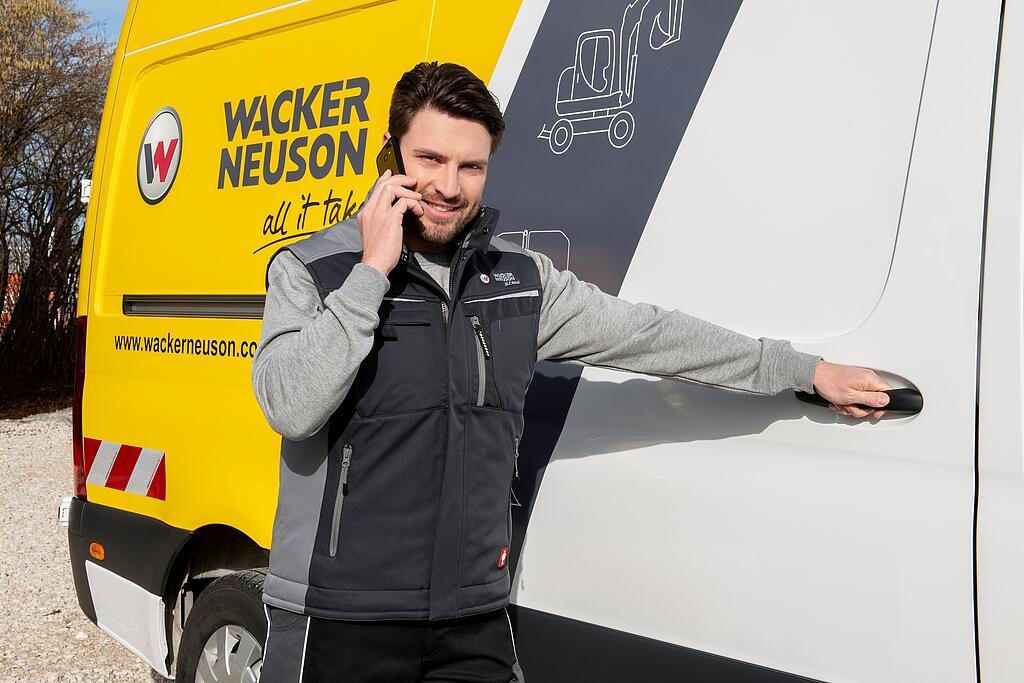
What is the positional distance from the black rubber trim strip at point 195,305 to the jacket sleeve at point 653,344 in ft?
3.58

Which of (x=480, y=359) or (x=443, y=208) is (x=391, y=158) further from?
(x=480, y=359)

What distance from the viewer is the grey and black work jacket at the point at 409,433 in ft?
5.56

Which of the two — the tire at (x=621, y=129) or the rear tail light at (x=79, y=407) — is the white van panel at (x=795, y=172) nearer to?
the tire at (x=621, y=129)

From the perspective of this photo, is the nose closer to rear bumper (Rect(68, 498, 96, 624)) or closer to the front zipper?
the front zipper

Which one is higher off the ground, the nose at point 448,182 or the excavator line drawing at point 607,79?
the excavator line drawing at point 607,79

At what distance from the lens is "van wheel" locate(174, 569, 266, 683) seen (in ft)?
8.99

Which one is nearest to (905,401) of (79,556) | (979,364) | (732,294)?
(979,364)

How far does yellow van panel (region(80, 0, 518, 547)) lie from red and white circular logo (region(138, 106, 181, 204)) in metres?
0.04

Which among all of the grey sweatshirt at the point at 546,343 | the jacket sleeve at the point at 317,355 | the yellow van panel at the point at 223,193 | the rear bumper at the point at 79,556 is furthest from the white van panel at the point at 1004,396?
the rear bumper at the point at 79,556

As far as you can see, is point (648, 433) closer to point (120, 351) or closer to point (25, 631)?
point (120, 351)

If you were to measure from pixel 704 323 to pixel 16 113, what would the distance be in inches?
513

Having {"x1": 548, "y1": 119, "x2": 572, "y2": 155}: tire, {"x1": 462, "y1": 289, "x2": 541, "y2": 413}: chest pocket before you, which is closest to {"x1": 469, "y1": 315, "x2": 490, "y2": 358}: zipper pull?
{"x1": 462, "y1": 289, "x2": 541, "y2": 413}: chest pocket

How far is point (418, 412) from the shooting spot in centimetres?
170

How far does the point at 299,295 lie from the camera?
169 centimetres
